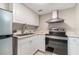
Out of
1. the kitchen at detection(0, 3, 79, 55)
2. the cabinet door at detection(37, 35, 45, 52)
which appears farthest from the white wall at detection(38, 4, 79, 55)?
the cabinet door at detection(37, 35, 45, 52)

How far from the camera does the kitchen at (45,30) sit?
6.30 ft

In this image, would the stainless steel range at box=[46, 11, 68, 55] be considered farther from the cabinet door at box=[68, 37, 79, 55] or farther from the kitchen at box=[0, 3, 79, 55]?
the cabinet door at box=[68, 37, 79, 55]

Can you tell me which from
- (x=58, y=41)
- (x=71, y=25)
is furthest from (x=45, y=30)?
(x=71, y=25)

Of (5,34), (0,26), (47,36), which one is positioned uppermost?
(0,26)

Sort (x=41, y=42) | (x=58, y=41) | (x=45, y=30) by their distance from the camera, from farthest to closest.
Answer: (x=45, y=30), (x=41, y=42), (x=58, y=41)

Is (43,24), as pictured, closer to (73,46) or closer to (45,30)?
(45,30)

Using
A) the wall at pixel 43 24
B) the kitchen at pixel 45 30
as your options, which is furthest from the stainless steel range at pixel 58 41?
the wall at pixel 43 24

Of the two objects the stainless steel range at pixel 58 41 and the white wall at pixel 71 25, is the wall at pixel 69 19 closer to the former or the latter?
the white wall at pixel 71 25

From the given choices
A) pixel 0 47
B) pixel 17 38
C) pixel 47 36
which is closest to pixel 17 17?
pixel 17 38

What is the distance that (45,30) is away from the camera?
3.77 meters

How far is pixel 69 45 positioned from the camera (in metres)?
2.27

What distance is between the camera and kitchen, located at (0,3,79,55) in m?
1.92
